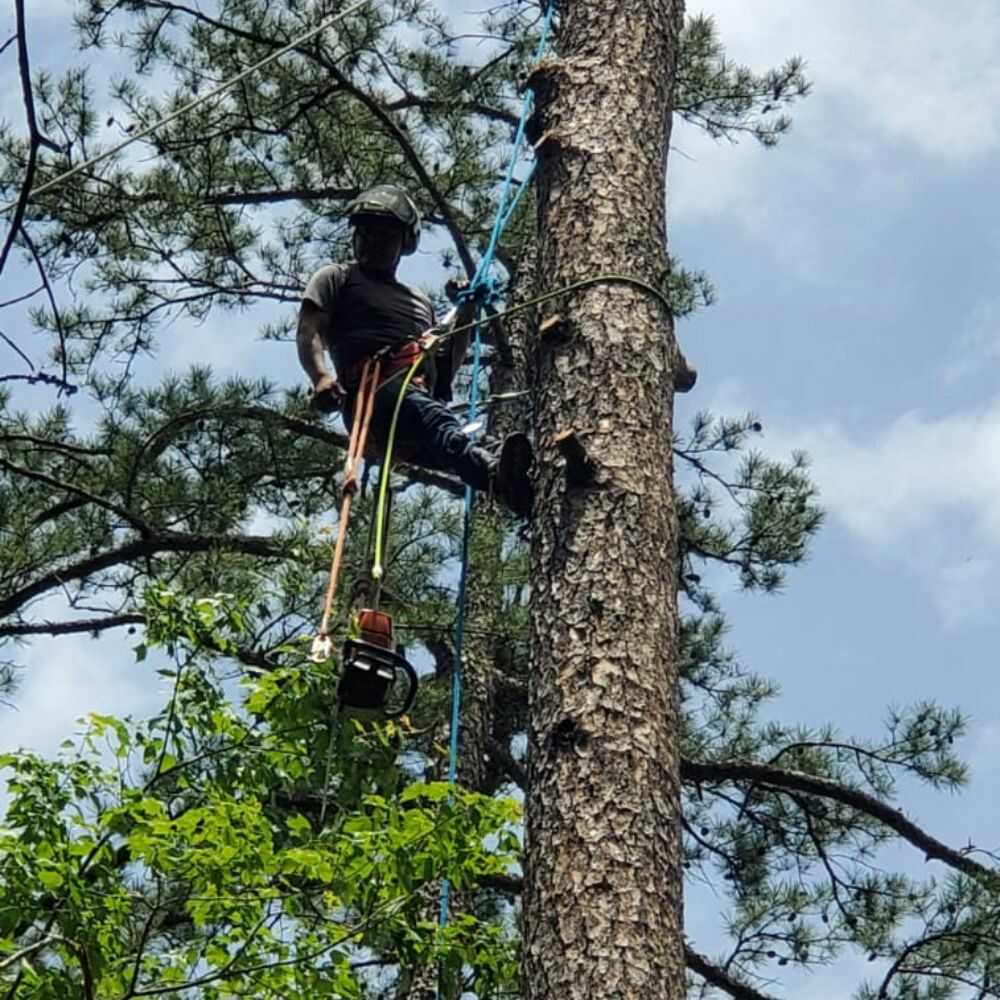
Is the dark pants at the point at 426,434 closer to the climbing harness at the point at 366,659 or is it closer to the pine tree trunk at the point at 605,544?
the climbing harness at the point at 366,659

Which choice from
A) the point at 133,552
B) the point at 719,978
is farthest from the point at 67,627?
the point at 719,978

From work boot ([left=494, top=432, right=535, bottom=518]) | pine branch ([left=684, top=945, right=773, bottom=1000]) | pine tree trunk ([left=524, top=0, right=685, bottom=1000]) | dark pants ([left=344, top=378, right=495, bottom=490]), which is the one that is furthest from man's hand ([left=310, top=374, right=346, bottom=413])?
pine branch ([left=684, top=945, right=773, bottom=1000])

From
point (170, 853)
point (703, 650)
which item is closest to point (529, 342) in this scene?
point (703, 650)

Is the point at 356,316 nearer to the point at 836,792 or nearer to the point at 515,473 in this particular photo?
the point at 515,473

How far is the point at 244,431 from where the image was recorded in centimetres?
676

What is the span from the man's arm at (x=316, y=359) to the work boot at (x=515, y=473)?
703 mm

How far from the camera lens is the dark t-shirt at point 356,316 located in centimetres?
499

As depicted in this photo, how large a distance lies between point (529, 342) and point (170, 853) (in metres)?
3.35

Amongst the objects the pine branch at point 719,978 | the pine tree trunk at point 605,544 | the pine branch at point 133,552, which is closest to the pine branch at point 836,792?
the pine branch at point 719,978

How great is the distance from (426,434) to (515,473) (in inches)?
27.9

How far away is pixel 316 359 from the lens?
4836 millimetres

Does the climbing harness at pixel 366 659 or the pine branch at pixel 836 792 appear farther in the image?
the pine branch at pixel 836 792

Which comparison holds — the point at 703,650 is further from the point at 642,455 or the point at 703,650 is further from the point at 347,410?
the point at 642,455

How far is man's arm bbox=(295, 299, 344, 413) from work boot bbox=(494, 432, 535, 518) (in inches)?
27.7
